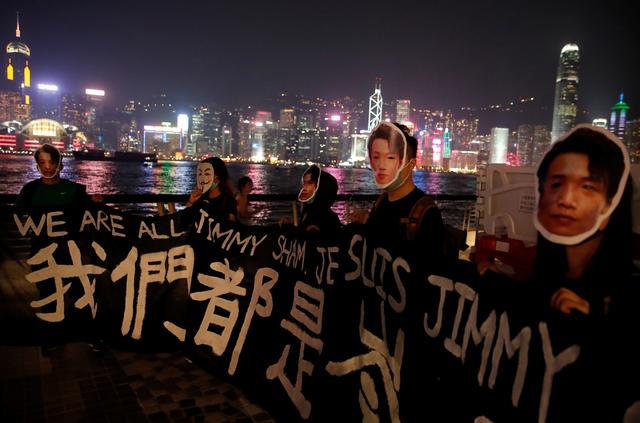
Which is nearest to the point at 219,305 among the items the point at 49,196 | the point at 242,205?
the point at 49,196

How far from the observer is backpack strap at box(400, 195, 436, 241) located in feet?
8.98

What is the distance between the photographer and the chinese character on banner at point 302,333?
8.85ft

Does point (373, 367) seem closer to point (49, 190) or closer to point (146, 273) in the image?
point (146, 273)

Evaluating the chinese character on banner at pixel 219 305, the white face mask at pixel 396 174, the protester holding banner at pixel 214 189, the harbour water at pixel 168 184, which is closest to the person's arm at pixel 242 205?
the harbour water at pixel 168 184

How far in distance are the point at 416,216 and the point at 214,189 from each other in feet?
7.55

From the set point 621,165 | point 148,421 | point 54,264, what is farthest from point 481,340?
point 54,264

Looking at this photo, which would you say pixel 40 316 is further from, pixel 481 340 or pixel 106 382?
pixel 481 340

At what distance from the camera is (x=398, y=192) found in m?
3.06

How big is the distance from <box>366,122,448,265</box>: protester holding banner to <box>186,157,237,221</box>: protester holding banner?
62.6 inches

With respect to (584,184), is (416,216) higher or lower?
lower

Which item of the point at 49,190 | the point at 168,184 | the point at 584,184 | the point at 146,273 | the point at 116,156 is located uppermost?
the point at 116,156

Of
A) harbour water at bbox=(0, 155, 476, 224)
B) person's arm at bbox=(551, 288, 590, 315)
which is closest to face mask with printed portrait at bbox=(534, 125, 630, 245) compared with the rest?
person's arm at bbox=(551, 288, 590, 315)

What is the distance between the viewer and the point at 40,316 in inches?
144

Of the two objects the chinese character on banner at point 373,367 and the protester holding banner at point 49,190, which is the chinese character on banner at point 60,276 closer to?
the protester holding banner at point 49,190
